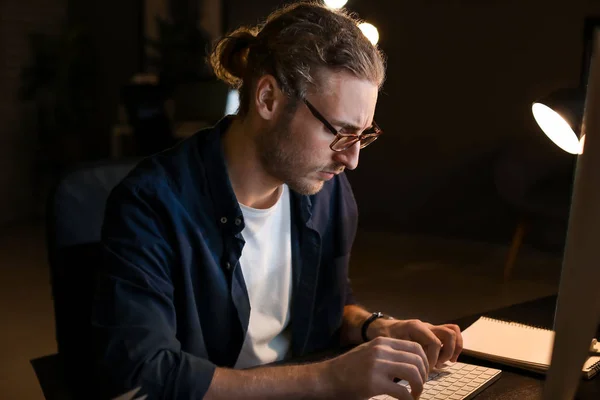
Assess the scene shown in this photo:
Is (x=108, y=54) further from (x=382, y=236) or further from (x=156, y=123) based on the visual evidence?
(x=382, y=236)

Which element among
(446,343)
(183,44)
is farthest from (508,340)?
(183,44)

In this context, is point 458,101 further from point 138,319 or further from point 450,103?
point 138,319

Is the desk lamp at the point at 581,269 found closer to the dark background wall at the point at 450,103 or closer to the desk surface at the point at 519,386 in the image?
the desk surface at the point at 519,386

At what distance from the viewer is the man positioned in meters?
1.00

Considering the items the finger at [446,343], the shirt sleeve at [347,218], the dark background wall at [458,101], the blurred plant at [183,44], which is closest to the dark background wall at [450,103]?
the dark background wall at [458,101]

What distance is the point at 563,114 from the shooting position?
41.9 inches

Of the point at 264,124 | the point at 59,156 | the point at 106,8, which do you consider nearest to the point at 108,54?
the point at 106,8

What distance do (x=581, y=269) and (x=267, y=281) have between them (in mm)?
864

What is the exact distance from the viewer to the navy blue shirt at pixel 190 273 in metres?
1.01

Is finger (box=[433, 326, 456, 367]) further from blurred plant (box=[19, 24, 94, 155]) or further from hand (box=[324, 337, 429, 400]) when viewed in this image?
blurred plant (box=[19, 24, 94, 155])

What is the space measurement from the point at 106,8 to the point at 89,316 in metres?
6.02

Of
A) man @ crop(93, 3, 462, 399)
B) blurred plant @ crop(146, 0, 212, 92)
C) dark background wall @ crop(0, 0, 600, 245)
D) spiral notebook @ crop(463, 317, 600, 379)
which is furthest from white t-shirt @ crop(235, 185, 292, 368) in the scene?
blurred plant @ crop(146, 0, 212, 92)

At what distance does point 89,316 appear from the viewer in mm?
1162

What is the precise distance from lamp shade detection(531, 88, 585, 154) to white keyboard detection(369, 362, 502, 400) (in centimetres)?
36
